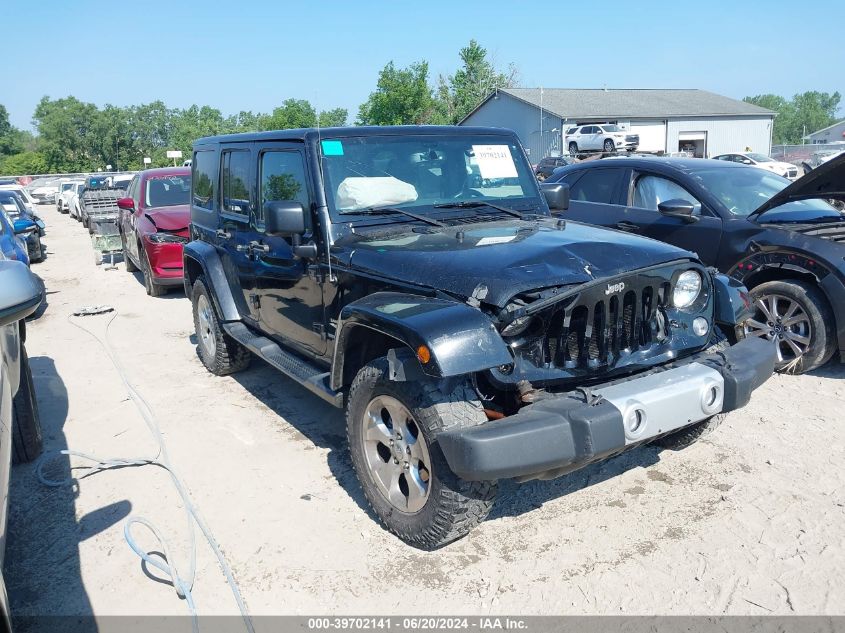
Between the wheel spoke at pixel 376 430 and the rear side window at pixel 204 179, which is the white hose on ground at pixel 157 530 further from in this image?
the rear side window at pixel 204 179

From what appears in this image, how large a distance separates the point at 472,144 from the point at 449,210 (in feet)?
2.01

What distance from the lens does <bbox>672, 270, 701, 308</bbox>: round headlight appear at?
371 centimetres

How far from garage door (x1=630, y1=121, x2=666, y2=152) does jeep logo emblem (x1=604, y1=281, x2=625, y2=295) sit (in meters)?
43.5

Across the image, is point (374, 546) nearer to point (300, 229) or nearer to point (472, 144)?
point (300, 229)

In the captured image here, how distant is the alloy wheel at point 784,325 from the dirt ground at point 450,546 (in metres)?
0.28

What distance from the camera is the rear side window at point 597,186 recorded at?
712 cm

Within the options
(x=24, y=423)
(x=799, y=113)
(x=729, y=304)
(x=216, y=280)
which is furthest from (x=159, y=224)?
(x=799, y=113)

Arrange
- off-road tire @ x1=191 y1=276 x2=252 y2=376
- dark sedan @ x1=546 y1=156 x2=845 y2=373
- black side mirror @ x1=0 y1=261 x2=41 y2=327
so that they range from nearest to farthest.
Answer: black side mirror @ x1=0 y1=261 x2=41 y2=327
dark sedan @ x1=546 y1=156 x2=845 y2=373
off-road tire @ x1=191 y1=276 x2=252 y2=376

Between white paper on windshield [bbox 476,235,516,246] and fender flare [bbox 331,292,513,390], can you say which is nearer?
fender flare [bbox 331,292,513,390]

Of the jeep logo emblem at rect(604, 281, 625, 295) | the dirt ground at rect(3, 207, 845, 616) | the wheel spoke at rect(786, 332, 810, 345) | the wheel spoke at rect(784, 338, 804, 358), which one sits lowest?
the dirt ground at rect(3, 207, 845, 616)

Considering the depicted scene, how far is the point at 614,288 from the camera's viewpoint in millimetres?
3285

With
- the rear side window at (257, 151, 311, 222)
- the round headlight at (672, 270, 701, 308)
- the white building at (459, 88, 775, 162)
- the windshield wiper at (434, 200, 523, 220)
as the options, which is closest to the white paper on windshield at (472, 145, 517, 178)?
the windshield wiper at (434, 200, 523, 220)

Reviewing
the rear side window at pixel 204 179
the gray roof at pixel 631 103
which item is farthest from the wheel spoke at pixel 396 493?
the gray roof at pixel 631 103

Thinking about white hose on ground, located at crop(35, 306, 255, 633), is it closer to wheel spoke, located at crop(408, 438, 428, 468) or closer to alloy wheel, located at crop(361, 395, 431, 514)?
alloy wheel, located at crop(361, 395, 431, 514)
